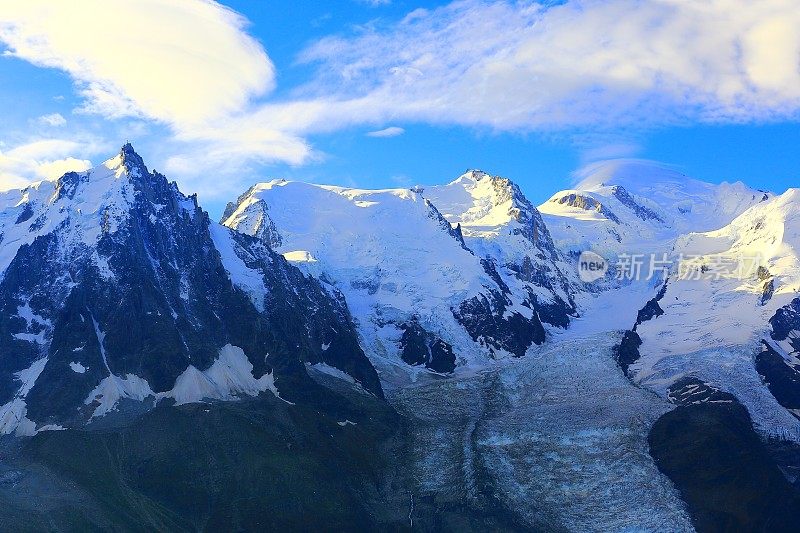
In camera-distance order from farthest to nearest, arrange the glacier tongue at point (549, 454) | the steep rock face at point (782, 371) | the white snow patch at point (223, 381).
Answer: the steep rock face at point (782, 371)
the white snow patch at point (223, 381)
the glacier tongue at point (549, 454)

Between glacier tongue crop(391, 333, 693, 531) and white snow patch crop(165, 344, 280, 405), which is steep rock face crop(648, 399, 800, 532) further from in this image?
white snow patch crop(165, 344, 280, 405)

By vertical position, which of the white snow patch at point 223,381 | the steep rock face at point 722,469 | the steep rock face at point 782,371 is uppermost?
the white snow patch at point 223,381

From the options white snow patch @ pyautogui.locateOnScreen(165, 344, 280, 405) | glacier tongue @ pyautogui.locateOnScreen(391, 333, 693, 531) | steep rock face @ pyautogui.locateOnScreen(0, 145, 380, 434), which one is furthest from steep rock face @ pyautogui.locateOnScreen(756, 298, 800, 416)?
white snow patch @ pyautogui.locateOnScreen(165, 344, 280, 405)

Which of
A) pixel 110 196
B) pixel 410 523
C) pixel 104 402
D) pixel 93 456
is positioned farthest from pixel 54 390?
pixel 410 523

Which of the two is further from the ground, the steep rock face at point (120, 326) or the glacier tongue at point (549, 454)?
the steep rock face at point (120, 326)

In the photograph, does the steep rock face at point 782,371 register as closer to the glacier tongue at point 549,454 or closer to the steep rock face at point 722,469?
the steep rock face at point 722,469

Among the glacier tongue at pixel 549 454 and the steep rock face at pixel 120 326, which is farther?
→ the steep rock face at pixel 120 326

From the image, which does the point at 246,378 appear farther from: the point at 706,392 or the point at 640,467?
the point at 706,392

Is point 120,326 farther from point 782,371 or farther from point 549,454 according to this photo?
point 782,371

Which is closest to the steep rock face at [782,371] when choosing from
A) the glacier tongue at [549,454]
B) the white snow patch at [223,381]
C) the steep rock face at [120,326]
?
the glacier tongue at [549,454]
